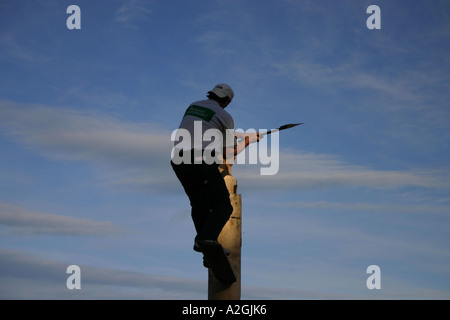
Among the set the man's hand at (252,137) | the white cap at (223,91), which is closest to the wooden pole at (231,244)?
the man's hand at (252,137)

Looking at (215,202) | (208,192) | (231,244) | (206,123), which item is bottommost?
(231,244)

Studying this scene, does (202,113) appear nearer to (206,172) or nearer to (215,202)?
(206,172)

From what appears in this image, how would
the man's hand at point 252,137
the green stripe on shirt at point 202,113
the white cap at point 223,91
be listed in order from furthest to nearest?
the man's hand at point 252,137
the white cap at point 223,91
the green stripe on shirt at point 202,113

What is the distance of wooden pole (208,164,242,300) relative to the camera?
8555 millimetres

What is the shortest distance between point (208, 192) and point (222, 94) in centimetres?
156

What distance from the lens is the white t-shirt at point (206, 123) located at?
7.61 meters

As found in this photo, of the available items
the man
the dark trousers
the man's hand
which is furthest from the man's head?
the dark trousers

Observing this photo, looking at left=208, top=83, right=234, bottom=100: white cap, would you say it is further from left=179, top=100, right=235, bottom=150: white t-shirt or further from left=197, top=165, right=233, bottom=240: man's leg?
left=197, top=165, right=233, bottom=240: man's leg

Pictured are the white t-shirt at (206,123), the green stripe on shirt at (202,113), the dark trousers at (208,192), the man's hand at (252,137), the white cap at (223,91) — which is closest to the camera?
the dark trousers at (208,192)

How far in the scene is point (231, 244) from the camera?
8797 millimetres

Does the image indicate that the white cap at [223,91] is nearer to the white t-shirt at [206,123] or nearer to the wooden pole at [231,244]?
the white t-shirt at [206,123]

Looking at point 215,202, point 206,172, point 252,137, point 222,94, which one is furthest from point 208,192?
point 222,94

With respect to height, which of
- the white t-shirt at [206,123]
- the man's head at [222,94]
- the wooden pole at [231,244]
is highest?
the man's head at [222,94]
